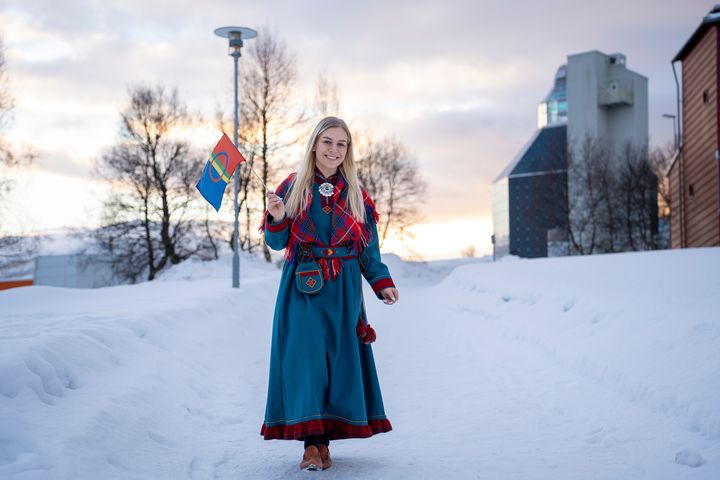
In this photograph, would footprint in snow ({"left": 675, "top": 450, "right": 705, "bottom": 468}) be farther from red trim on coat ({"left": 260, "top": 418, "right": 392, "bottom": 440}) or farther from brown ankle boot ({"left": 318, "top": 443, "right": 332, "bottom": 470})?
brown ankle boot ({"left": 318, "top": 443, "right": 332, "bottom": 470})

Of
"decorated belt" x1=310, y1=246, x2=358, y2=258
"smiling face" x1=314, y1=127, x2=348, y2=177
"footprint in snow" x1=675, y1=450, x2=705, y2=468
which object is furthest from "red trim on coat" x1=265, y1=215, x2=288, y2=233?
"footprint in snow" x1=675, y1=450, x2=705, y2=468

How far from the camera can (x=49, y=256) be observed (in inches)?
1838

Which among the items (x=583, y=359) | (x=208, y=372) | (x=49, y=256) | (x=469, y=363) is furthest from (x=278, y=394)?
(x=49, y=256)

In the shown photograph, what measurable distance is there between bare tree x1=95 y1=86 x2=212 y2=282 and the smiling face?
29.6 m

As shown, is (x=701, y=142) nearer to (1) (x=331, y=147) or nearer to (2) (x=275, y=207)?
(1) (x=331, y=147)

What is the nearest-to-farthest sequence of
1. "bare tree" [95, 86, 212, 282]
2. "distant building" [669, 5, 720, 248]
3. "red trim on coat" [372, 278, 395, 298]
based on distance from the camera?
1. "red trim on coat" [372, 278, 395, 298]
2. "distant building" [669, 5, 720, 248]
3. "bare tree" [95, 86, 212, 282]

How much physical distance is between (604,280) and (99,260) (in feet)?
95.3

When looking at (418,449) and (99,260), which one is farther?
(99,260)

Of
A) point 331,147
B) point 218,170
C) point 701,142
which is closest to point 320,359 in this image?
point 331,147

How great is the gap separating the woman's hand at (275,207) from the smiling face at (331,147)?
1.41 ft

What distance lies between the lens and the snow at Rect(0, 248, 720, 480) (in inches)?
154

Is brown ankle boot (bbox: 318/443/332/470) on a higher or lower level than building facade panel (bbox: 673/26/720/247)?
lower

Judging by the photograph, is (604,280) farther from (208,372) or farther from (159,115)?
(159,115)

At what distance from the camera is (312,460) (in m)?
3.81
